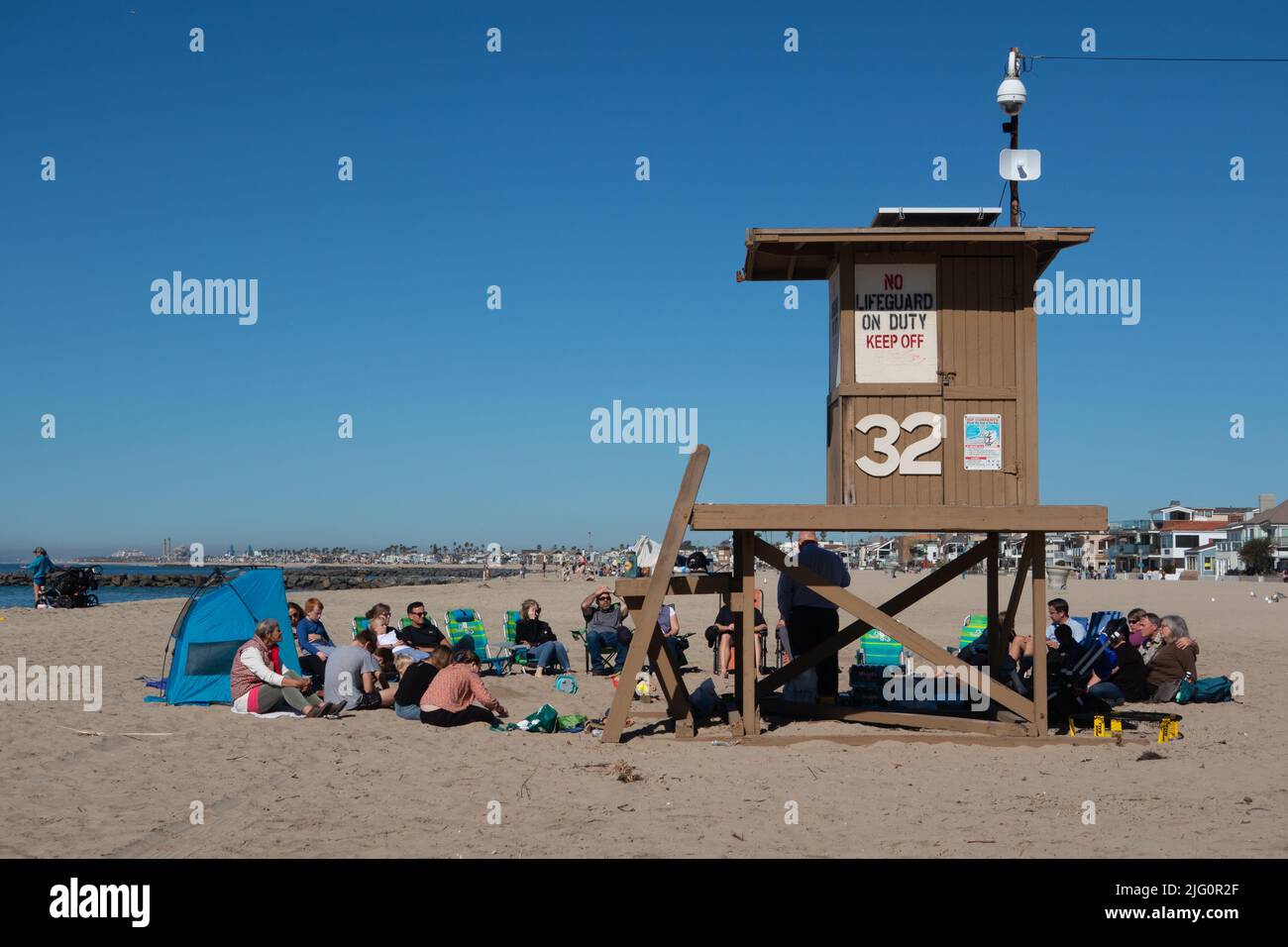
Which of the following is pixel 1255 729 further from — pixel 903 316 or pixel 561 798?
pixel 561 798

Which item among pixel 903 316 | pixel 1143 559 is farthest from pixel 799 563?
pixel 1143 559

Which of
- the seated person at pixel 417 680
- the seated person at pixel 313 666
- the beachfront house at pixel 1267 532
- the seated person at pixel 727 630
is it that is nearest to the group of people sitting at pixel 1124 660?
the seated person at pixel 727 630

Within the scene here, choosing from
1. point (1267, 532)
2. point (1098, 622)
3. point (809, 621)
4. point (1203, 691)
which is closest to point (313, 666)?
point (809, 621)

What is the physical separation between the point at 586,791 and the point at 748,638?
7.20ft

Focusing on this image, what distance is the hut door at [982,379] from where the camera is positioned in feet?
29.2

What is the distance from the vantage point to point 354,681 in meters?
10.2

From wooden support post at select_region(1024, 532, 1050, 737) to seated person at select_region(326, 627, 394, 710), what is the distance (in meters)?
5.88

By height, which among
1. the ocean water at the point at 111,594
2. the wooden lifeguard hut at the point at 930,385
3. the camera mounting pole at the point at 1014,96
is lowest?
the ocean water at the point at 111,594

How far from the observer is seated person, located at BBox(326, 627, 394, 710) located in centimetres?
1005

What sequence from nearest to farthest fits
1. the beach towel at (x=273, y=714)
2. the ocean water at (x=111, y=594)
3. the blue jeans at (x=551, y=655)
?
the beach towel at (x=273, y=714)
the blue jeans at (x=551, y=655)
the ocean water at (x=111, y=594)

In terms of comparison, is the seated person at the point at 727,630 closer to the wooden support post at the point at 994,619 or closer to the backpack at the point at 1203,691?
the wooden support post at the point at 994,619

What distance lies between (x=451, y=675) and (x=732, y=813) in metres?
3.97

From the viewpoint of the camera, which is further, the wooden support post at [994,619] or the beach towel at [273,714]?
the wooden support post at [994,619]

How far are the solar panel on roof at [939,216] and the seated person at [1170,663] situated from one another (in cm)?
491
